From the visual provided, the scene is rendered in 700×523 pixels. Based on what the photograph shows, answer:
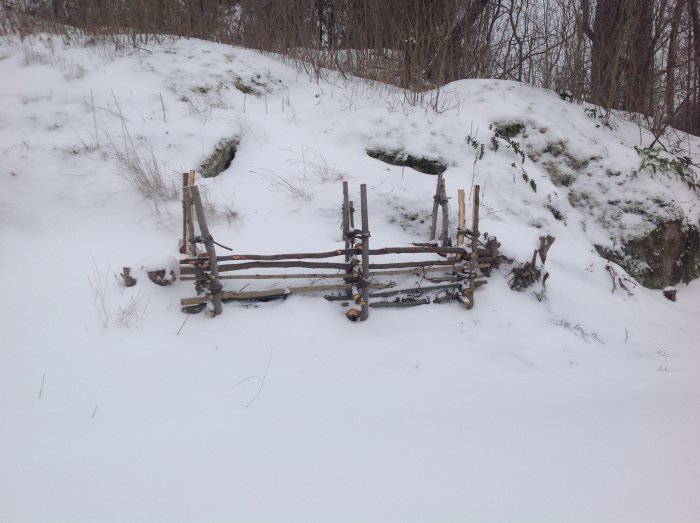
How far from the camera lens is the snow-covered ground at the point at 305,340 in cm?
191

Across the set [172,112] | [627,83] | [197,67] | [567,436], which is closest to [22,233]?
[172,112]

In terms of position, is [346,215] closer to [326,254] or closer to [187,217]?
[326,254]

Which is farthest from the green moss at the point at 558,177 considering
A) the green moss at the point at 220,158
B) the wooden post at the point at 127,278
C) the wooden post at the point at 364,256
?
the wooden post at the point at 127,278

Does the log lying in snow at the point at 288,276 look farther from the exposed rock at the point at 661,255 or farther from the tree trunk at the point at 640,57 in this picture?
the tree trunk at the point at 640,57

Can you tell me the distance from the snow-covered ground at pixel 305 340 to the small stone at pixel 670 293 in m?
0.17

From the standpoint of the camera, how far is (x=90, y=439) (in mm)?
2039

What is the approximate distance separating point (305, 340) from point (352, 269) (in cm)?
69

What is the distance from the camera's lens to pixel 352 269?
323 cm

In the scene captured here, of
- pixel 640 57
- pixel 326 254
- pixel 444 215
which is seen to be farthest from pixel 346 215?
pixel 640 57

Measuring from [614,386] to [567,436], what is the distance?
92cm

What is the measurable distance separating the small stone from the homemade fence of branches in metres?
2.63

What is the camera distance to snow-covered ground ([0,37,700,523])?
1.91 metres

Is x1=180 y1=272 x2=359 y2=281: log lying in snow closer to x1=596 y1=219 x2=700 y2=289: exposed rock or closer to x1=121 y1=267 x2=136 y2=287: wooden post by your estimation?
x1=121 y1=267 x2=136 y2=287: wooden post

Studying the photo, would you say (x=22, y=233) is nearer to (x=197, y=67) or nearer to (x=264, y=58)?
(x=197, y=67)
